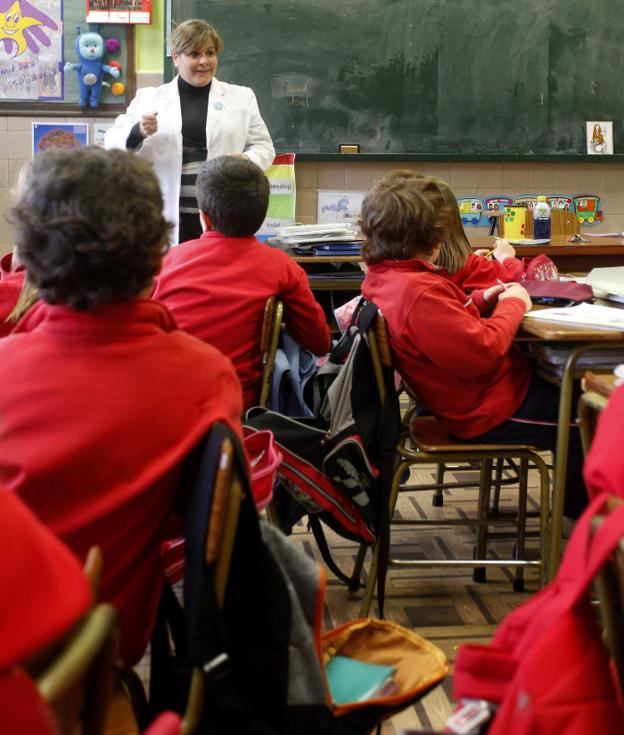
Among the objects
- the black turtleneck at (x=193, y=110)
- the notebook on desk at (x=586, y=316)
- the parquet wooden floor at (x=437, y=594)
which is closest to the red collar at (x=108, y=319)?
the parquet wooden floor at (x=437, y=594)

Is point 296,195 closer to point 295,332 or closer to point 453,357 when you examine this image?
point 295,332

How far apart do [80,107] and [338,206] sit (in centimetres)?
143

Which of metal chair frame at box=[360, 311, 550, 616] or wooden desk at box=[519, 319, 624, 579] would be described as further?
metal chair frame at box=[360, 311, 550, 616]

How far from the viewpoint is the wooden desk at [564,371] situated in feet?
6.57

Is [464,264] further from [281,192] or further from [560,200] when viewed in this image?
[560,200]

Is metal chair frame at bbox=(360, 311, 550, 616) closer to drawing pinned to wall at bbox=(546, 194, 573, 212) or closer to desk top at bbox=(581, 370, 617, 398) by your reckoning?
desk top at bbox=(581, 370, 617, 398)

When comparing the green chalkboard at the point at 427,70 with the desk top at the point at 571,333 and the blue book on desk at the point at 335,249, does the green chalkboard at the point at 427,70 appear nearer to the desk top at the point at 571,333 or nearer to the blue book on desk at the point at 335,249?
the blue book on desk at the point at 335,249

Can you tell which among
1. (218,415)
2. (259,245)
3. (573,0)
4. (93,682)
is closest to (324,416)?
(259,245)

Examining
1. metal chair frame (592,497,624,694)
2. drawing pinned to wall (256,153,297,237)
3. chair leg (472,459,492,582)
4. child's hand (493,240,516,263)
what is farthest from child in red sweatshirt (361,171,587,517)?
drawing pinned to wall (256,153,297,237)

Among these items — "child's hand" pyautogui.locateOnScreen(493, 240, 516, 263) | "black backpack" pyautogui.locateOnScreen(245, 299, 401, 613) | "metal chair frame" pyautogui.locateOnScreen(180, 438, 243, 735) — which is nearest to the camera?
"metal chair frame" pyautogui.locateOnScreen(180, 438, 243, 735)

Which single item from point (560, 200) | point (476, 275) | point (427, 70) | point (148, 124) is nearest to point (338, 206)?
point (427, 70)

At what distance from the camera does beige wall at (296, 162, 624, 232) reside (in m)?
5.09

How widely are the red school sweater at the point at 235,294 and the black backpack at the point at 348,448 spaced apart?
0.75ft

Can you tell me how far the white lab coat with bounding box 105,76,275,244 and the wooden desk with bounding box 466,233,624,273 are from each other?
3.65 feet
